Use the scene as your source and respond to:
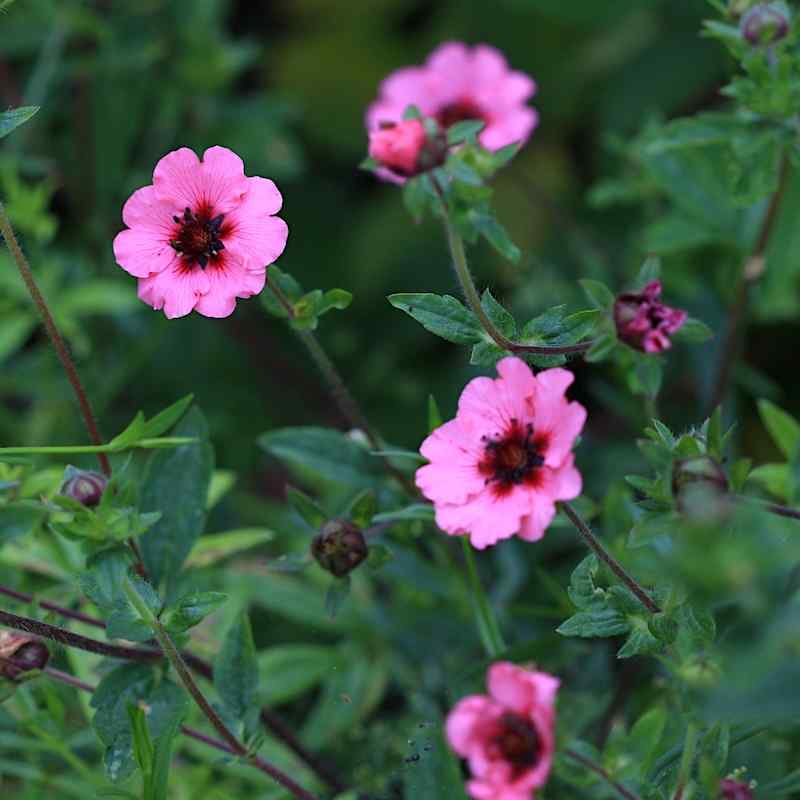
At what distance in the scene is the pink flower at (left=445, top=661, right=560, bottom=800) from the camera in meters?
1.06

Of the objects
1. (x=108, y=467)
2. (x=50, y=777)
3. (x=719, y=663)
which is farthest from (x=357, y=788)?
(x=719, y=663)

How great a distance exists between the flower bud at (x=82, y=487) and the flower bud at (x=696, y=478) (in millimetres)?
678

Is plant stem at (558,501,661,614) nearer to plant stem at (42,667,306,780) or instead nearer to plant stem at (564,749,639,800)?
plant stem at (564,749,639,800)

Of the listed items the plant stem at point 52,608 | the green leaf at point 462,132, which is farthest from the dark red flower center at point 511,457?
the plant stem at point 52,608

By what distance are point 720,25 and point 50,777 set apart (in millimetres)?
1474

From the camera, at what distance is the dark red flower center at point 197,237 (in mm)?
1430

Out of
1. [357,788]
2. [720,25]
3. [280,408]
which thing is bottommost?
[280,408]

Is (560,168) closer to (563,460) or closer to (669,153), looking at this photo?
(669,153)

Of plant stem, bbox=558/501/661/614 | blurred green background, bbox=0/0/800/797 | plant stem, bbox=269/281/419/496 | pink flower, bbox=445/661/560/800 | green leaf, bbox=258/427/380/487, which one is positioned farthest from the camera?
blurred green background, bbox=0/0/800/797

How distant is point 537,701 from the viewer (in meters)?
1.07

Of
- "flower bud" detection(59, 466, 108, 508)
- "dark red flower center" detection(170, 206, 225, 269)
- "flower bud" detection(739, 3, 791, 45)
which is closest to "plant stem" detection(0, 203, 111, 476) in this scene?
"flower bud" detection(59, 466, 108, 508)

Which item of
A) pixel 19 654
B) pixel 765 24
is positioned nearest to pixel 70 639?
pixel 19 654

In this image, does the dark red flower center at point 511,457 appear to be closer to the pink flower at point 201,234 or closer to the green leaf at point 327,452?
the pink flower at point 201,234

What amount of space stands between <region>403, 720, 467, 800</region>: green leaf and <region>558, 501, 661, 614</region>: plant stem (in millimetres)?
329
